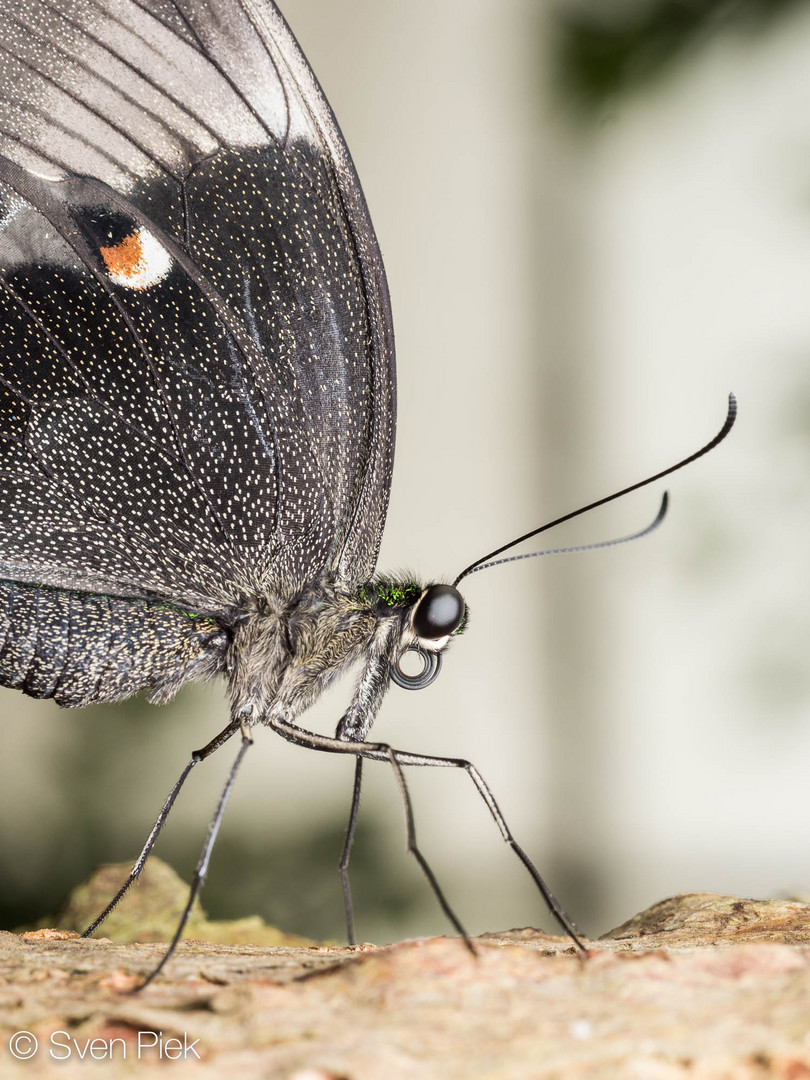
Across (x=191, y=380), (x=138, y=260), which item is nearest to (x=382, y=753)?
(x=191, y=380)

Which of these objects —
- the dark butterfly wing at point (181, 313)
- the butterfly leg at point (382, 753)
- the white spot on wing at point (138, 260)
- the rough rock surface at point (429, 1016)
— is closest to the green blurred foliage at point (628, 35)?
the dark butterfly wing at point (181, 313)

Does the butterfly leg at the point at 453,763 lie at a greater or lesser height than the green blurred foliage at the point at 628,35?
lesser

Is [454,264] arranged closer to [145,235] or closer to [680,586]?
[680,586]

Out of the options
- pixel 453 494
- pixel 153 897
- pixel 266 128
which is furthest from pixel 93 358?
pixel 453 494

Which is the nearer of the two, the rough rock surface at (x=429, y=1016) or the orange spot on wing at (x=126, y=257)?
the rough rock surface at (x=429, y=1016)

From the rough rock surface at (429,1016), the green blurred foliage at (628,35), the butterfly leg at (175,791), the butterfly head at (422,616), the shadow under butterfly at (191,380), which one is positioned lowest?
the rough rock surface at (429,1016)

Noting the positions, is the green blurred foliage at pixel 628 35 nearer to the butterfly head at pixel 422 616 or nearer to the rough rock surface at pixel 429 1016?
the butterfly head at pixel 422 616

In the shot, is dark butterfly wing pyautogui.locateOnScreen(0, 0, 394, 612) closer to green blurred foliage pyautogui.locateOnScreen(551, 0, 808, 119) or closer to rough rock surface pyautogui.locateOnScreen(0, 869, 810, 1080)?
rough rock surface pyautogui.locateOnScreen(0, 869, 810, 1080)

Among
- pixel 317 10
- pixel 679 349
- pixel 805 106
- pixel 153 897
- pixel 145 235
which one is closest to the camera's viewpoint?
pixel 145 235
